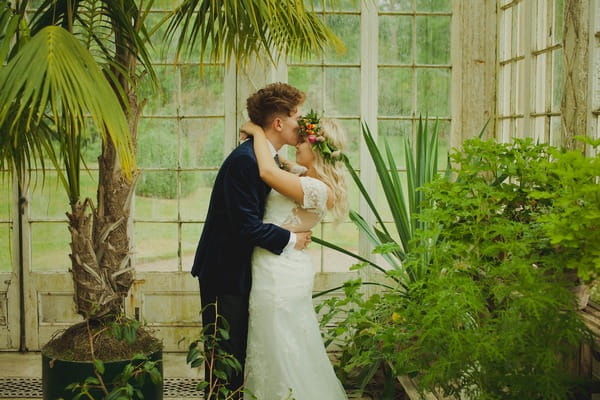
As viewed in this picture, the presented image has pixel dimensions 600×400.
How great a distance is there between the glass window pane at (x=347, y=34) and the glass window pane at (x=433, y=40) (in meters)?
0.37

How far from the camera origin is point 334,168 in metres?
3.33

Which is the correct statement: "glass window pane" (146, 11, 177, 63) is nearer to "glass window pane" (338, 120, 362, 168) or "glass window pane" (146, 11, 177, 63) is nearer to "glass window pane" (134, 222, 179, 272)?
"glass window pane" (134, 222, 179, 272)

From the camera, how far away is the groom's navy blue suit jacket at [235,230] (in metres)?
3.17

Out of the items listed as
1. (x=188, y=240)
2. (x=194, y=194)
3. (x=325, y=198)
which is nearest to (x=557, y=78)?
(x=325, y=198)

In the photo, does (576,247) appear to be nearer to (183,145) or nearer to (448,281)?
(448,281)

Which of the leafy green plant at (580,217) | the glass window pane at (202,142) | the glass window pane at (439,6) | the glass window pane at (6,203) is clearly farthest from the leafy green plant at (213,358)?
the glass window pane at (439,6)

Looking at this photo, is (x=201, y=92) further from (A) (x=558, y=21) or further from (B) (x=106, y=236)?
(A) (x=558, y=21)

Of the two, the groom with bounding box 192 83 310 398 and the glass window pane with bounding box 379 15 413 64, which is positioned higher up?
the glass window pane with bounding box 379 15 413 64

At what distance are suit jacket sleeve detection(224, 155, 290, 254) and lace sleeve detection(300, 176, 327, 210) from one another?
184 mm

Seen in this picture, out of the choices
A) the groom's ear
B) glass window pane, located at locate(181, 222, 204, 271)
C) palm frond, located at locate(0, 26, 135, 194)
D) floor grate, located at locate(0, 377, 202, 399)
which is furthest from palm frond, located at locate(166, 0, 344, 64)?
floor grate, located at locate(0, 377, 202, 399)

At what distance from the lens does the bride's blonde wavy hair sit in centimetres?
329

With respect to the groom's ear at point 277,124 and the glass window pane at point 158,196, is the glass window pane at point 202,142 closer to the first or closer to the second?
the glass window pane at point 158,196

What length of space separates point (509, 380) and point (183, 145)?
2841 mm

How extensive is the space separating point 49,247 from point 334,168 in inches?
86.8
